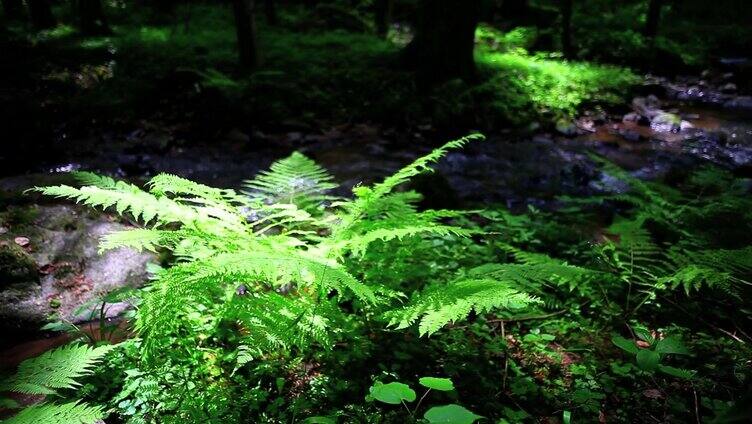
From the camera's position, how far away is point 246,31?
32.3 ft

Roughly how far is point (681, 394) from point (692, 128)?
9156mm

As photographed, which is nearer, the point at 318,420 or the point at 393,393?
the point at 393,393

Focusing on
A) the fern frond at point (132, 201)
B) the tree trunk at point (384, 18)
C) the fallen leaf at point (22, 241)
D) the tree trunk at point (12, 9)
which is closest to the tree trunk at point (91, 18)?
the tree trunk at point (12, 9)

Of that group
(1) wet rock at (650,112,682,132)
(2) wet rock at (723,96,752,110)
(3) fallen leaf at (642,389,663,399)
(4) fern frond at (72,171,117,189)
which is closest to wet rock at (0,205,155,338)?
(4) fern frond at (72,171,117,189)

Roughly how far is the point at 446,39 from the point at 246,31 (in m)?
4.54

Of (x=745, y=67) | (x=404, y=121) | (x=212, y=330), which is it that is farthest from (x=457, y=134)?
(x=745, y=67)

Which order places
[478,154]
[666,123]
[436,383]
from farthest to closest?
[666,123] → [478,154] → [436,383]

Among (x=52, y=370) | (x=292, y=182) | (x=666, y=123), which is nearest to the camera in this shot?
(x=52, y=370)

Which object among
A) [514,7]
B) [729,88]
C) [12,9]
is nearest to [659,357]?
[729,88]

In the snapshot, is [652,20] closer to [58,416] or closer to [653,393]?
[653,393]

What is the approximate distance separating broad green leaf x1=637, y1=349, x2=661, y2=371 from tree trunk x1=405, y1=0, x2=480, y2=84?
8.55 meters

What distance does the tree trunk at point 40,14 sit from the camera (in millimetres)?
12757

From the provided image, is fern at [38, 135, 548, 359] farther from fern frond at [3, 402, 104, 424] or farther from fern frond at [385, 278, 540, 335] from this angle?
fern frond at [3, 402, 104, 424]

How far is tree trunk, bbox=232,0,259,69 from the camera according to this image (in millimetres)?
9172
